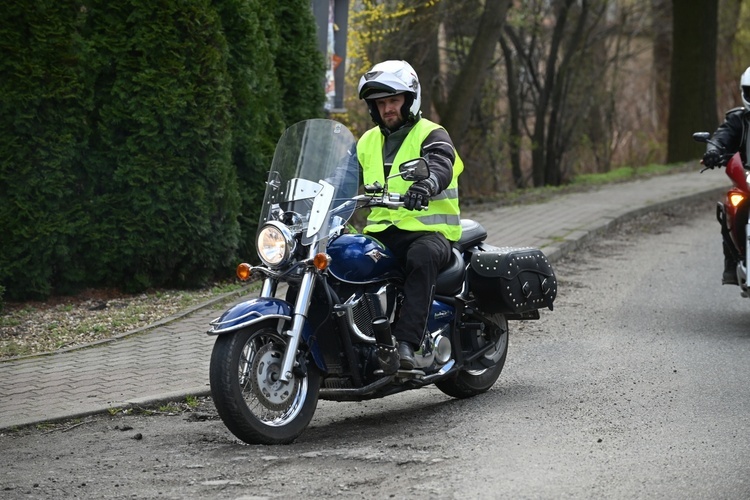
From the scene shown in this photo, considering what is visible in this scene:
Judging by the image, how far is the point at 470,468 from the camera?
5500 mm

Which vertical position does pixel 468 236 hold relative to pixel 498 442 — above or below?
above

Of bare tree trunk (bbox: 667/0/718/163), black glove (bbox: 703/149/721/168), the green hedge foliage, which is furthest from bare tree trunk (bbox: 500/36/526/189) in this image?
black glove (bbox: 703/149/721/168)

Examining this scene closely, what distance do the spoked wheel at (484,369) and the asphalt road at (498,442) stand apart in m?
0.08

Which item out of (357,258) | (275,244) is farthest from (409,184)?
(275,244)

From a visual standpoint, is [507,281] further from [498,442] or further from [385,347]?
[498,442]

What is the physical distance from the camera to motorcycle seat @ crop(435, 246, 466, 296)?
6906mm

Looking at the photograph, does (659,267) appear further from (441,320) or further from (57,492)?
(57,492)

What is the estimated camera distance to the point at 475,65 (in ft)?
60.5

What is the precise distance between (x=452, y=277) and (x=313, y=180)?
1.11 meters

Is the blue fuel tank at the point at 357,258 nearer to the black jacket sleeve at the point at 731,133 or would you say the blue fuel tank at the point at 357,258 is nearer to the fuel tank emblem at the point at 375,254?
the fuel tank emblem at the point at 375,254

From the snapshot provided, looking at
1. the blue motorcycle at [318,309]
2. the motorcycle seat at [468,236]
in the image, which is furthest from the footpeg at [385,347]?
the motorcycle seat at [468,236]

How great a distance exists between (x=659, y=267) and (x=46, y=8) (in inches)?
264

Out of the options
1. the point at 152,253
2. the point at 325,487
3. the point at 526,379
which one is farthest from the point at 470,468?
the point at 152,253

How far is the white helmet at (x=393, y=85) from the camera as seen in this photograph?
6586mm
